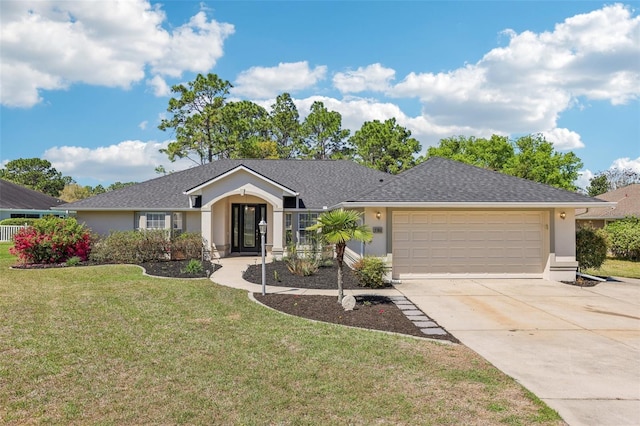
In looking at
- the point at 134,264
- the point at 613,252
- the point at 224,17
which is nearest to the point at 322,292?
the point at 134,264

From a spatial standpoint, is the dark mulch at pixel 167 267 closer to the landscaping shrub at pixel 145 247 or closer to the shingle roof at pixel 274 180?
the landscaping shrub at pixel 145 247

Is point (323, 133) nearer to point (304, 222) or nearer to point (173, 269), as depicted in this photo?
point (304, 222)

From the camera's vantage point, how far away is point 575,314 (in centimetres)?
848

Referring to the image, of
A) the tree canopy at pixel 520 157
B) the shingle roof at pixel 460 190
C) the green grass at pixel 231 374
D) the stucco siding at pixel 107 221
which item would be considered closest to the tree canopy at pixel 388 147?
the tree canopy at pixel 520 157

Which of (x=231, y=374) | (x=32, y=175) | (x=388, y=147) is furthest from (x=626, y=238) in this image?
(x=32, y=175)

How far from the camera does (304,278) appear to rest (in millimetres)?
12852

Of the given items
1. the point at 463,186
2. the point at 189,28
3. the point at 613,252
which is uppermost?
the point at 189,28

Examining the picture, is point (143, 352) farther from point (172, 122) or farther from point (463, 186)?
point (172, 122)

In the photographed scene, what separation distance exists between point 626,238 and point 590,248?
36.1ft

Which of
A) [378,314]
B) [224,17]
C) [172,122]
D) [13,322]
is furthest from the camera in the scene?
[172,122]

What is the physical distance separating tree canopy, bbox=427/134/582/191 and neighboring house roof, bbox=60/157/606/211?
21.1 meters

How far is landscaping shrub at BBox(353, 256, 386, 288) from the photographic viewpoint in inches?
444

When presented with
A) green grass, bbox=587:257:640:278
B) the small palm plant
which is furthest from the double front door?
green grass, bbox=587:257:640:278

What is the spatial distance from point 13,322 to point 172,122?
32.1 meters
